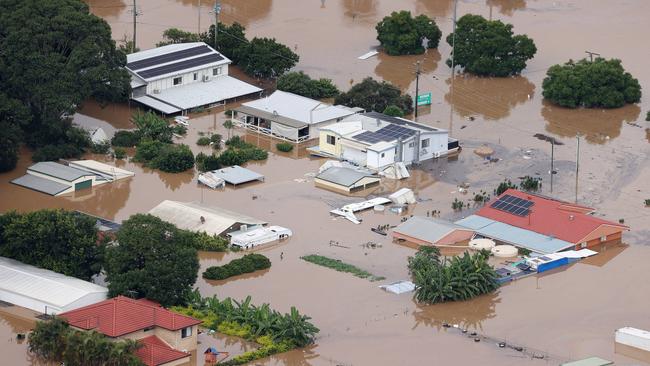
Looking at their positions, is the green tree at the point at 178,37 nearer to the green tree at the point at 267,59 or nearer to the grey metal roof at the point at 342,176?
the green tree at the point at 267,59

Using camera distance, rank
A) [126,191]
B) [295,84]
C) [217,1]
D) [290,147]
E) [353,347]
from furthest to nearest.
Answer: [217,1], [295,84], [290,147], [126,191], [353,347]

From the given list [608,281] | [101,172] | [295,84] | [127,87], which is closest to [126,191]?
[101,172]

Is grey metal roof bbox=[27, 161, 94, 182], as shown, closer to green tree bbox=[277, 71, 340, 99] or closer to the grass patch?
the grass patch

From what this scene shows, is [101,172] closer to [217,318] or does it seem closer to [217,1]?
[217,318]

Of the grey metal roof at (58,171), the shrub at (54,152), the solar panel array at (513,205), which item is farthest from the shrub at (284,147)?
the solar panel array at (513,205)

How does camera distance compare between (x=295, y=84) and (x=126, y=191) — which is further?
(x=295, y=84)

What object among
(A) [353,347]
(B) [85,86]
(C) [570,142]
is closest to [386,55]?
(C) [570,142]

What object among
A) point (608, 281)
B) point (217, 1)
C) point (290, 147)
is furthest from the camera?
point (217, 1)
